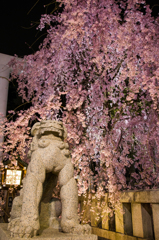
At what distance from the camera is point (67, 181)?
2830mm

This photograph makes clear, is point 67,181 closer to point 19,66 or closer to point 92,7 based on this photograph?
point 92,7

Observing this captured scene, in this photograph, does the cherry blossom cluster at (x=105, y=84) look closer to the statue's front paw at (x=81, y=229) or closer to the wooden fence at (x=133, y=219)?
the wooden fence at (x=133, y=219)

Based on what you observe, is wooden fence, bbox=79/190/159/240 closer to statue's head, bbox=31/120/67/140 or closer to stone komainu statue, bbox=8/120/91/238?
stone komainu statue, bbox=8/120/91/238

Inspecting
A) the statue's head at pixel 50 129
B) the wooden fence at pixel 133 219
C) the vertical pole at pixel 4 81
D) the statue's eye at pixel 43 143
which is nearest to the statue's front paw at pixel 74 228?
the statue's eye at pixel 43 143

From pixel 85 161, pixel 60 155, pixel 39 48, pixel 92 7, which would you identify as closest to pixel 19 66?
pixel 39 48

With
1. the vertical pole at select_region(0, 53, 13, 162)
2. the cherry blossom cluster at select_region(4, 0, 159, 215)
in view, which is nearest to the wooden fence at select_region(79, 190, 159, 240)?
the cherry blossom cluster at select_region(4, 0, 159, 215)

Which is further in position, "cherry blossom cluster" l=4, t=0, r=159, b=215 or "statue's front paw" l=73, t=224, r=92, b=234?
"cherry blossom cluster" l=4, t=0, r=159, b=215

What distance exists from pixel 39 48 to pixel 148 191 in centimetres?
755

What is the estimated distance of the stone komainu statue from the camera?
97.9 inches

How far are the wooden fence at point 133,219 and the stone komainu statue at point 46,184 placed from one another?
164 cm

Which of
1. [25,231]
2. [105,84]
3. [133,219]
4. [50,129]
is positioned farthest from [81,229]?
[105,84]

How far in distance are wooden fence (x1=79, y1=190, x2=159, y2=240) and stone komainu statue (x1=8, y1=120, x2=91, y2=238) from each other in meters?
1.64

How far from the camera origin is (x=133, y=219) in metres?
4.13

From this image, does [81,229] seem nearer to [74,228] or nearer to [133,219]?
[74,228]
